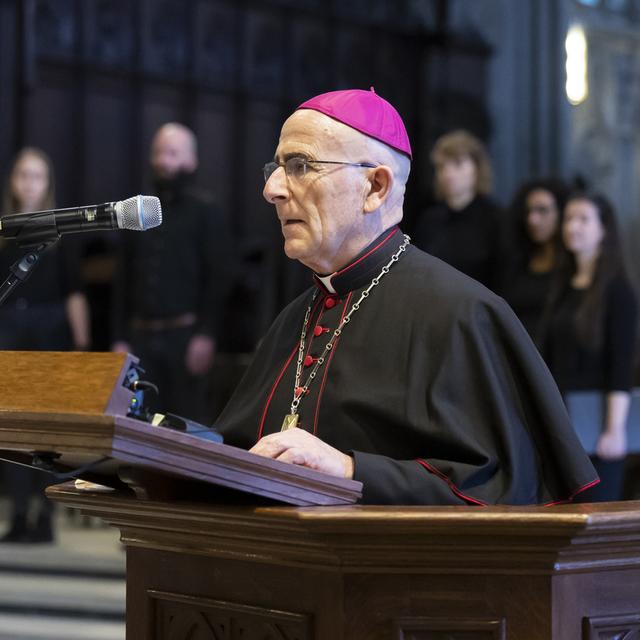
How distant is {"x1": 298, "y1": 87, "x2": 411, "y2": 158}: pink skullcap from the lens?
2.40 m

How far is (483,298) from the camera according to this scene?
7.52ft

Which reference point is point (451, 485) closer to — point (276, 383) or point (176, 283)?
point (276, 383)

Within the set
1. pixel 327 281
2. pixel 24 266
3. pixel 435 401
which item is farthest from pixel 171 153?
pixel 435 401

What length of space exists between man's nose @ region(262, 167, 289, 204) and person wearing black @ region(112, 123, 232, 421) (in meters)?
3.90

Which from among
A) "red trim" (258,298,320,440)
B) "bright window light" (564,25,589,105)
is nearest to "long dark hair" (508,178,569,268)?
"red trim" (258,298,320,440)

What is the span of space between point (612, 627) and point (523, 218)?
4.22 m

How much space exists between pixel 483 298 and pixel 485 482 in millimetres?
353

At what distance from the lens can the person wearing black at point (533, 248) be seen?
18.3 feet

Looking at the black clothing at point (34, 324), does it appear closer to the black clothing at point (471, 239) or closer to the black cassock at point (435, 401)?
the black clothing at point (471, 239)

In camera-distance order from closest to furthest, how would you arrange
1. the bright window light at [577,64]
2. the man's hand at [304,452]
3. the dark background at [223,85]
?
1. the man's hand at [304,452]
2. the dark background at [223,85]
3. the bright window light at [577,64]

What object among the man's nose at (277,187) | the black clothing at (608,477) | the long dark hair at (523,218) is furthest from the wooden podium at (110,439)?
the long dark hair at (523,218)

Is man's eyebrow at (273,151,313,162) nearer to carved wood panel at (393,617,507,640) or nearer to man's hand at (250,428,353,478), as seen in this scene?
man's hand at (250,428,353,478)

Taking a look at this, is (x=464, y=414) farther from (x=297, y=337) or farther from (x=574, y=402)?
(x=574, y=402)

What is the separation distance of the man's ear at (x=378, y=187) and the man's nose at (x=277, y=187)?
16cm
